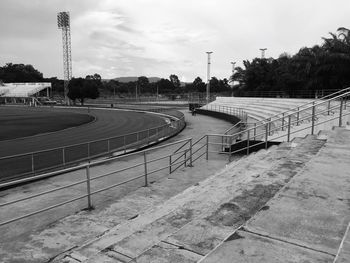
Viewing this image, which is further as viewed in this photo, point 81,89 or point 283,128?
point 81,89

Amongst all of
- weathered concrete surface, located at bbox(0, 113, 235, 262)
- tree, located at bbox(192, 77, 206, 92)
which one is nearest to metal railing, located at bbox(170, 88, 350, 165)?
weathered concrete surface, located at bbox(0, 113, 235, 262)

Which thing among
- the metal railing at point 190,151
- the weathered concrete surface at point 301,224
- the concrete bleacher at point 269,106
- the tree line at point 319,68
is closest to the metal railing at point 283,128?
the metal railing at point 190,151

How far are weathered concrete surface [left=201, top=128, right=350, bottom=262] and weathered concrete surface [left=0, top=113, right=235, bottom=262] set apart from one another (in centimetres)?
303

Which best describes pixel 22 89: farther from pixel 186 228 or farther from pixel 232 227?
pixel 232 227

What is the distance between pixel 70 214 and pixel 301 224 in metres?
5.37

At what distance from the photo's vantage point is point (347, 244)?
12.1 feet

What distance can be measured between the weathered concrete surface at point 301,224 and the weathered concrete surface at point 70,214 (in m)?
3.03

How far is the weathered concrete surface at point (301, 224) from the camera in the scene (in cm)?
355

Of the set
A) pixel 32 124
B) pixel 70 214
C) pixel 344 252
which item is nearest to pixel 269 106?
pixel 32 124

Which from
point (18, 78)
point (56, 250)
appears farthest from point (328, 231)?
point (18, 78)

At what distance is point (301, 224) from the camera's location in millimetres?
4340

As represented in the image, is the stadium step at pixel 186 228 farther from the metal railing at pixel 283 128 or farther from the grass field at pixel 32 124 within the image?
the grass field at pixel 32 124

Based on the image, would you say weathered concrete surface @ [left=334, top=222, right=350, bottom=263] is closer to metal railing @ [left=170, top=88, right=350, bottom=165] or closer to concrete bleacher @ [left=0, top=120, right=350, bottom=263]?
concrete bleacher @ [left=0, top=120, right=350, bottom=263]

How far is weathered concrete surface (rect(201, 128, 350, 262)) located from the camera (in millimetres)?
3553
